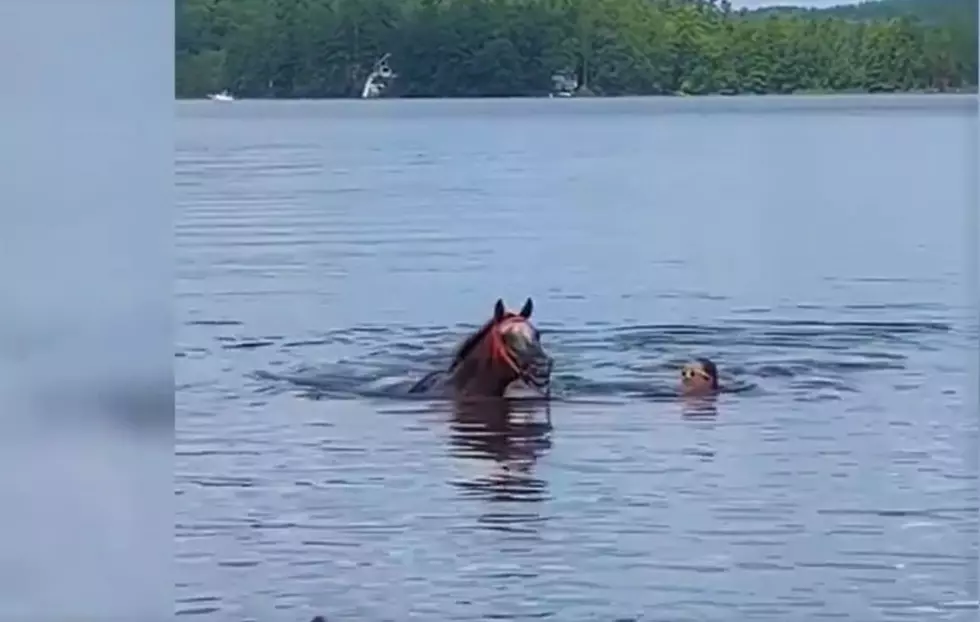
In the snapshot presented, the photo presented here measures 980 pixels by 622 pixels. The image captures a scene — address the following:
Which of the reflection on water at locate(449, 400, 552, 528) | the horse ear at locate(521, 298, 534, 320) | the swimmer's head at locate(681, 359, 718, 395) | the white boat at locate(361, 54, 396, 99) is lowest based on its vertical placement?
the reflection on water at locate(449, 400, 552, 528)

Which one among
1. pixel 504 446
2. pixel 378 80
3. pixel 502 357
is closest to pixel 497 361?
pixel 502 357

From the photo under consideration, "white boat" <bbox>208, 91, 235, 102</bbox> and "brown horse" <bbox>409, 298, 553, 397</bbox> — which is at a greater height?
"white boat" <bbox>208, 91, 235, 102</bbox>

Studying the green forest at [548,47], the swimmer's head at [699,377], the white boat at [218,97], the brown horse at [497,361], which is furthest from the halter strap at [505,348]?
the white boat at [218,97]

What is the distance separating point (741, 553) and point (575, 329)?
1.23 ft

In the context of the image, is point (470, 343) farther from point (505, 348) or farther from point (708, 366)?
point (708, 366)

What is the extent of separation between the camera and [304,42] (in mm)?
1938

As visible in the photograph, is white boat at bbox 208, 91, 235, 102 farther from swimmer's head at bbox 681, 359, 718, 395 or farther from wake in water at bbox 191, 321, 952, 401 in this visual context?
swimmer's head at bbox 681, 359, 718, 395

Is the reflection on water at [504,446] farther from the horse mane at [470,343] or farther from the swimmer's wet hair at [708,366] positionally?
the swimmer's wet hair at [708,366]

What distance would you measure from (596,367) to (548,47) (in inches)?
17.9

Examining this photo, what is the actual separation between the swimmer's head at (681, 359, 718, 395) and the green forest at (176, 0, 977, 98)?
0.39 meters

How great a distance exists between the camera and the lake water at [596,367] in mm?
1829

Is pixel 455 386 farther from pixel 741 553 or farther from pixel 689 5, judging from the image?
pixel 689 5

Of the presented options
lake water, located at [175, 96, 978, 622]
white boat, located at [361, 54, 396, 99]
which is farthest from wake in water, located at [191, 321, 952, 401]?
white boat, located at [361, 54, 396, 99]

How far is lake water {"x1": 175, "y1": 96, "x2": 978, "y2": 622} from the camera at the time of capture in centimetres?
183
